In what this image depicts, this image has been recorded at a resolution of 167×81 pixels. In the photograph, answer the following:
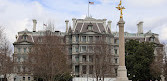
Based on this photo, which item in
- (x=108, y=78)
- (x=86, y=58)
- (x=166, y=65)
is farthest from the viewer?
(x=86, y=58)

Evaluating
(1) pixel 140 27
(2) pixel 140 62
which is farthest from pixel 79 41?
(1) pixel 140 27

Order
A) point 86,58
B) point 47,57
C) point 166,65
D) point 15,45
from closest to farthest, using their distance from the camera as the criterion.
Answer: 1. point 47,57
2. point 166,65
3. point 86,58
4. point 15,45

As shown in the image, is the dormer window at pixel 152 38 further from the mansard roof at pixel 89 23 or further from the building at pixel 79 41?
the mansard roof at pixel 89 23

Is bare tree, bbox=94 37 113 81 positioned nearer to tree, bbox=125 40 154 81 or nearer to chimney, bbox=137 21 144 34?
tree, bbox=125 40 154 81

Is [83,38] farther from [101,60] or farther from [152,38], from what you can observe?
[152,38]

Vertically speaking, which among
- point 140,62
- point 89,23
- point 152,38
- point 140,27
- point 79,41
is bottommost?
point 140,62

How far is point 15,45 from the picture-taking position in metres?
76.2

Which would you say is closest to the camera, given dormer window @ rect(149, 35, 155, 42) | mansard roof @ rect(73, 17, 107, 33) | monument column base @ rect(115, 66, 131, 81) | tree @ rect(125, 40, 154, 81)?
monument column base @ rect(115, 66, 131, 81)

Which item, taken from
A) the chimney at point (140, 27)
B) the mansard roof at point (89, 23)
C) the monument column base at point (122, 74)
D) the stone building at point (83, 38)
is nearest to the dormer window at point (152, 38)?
the chimney at point (140, 27)

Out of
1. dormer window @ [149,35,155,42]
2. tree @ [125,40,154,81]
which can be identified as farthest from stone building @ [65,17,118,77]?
dormer window @ [149,35,155,42]

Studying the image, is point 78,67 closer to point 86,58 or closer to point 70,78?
point 86,58

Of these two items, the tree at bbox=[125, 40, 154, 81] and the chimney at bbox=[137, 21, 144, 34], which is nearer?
the tree at bbox=[125, 40, 154, 81]

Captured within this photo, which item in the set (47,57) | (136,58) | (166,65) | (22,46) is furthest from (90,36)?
(47,57)

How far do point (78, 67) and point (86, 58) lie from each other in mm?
4205
